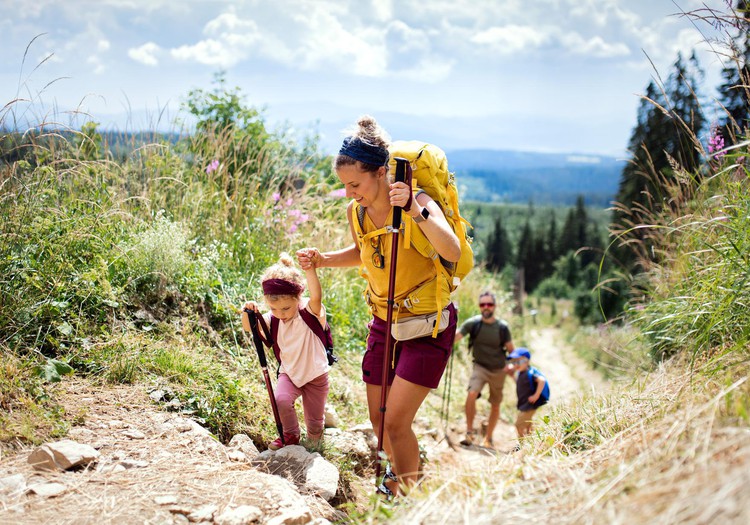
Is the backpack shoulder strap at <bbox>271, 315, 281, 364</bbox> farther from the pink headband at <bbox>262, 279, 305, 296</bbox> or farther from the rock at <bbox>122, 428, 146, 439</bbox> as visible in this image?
the rock at <bbox>122, 428, 146, 439</bbox>

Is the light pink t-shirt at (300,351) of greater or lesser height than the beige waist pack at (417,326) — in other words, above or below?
below

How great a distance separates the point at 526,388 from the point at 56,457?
4930 millimetres

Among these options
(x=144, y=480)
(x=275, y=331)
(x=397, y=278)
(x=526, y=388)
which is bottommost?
(x=526, y=388)

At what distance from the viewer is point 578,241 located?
103 metres

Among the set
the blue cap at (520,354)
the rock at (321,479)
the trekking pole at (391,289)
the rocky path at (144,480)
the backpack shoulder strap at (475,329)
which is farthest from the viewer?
the backpack shoulder strap at (475,329)

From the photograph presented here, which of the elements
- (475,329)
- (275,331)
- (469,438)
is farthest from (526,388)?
(275,331)

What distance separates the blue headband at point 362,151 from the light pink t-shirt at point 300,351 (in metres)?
1.26

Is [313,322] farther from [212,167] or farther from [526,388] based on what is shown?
[526,388]

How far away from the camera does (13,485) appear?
9.23ft

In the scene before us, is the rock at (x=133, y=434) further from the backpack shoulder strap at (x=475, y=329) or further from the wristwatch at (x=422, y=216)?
the backpack shoulder strap at (x=475, y=329)

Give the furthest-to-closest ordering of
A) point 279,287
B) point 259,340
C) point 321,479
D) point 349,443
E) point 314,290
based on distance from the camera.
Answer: point 349,443 < point 259,340 < point 279,287 < point 314,290 < point 321,479

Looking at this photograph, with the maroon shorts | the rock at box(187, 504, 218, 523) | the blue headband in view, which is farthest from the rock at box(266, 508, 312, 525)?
the blue headband

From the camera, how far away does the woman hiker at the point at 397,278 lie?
313 cm

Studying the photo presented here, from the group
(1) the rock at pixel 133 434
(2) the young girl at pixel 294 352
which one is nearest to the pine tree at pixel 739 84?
(2) the young girl at pixel 294 352
